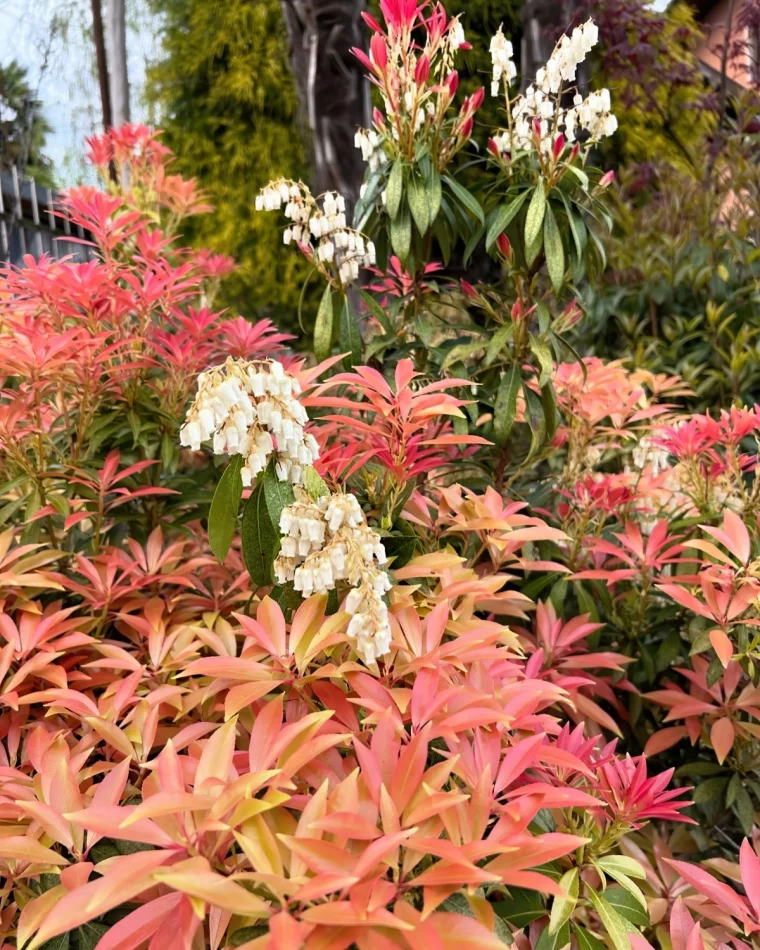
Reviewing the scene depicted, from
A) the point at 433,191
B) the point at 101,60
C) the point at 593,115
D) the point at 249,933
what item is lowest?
the point at 249,933

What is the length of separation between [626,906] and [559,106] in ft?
3.83

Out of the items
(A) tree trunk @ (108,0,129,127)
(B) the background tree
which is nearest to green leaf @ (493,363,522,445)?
(B) the background tree

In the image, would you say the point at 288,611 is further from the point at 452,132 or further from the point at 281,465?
the point at 452,132

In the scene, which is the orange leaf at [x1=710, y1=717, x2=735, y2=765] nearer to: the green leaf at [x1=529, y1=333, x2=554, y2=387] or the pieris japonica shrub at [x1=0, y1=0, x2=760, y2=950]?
the pieris japonica shrub at [x1=0, y1=0, x2=760, y2=950]

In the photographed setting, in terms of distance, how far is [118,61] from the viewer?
492 centimetres

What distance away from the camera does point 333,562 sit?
676mm

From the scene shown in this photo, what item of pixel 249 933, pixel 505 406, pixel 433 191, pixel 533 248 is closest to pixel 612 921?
pixel 249 933

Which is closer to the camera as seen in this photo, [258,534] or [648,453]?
[258,534]

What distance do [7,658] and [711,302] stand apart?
2.66 meters

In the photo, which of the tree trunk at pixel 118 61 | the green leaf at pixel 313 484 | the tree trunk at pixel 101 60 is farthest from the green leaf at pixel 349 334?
the tree trunk at pixel 118 61

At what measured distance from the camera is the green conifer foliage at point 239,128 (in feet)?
15.4

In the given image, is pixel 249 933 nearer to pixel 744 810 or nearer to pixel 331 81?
pixel 744 810

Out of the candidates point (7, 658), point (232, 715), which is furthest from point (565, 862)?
point (7, 658)

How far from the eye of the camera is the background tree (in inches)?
139
